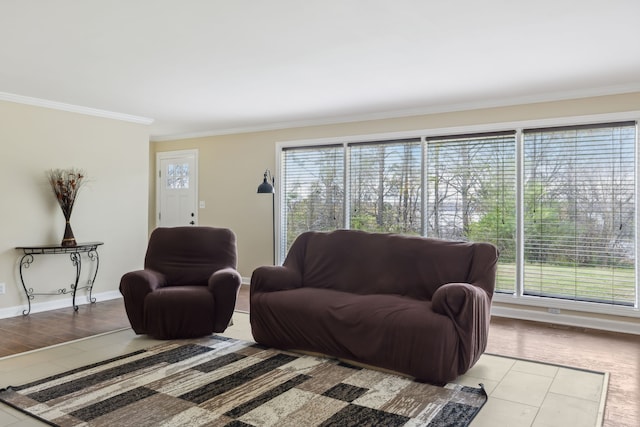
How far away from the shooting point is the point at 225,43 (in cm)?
341

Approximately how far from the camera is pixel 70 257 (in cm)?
565

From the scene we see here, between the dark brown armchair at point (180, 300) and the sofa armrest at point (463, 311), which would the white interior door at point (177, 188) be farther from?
the sofa armrest at point (463, 311)

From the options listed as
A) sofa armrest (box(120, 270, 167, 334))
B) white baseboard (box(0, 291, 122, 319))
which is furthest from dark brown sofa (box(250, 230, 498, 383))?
white baseboard (box(0, 291, 122, 319))

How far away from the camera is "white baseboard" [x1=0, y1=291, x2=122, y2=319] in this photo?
5.06 m

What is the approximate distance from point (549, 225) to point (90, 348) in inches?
174

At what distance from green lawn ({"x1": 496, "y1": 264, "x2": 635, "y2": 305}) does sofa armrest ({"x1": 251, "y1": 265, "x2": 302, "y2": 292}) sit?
246 centimetres

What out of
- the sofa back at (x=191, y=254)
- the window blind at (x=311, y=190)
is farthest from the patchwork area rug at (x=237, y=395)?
the window blind at (x=311, y=190)

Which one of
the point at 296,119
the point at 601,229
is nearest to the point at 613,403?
the point at 601,229

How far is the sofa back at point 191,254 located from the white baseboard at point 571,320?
2944 millimetres

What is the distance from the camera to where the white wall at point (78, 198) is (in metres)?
5.11

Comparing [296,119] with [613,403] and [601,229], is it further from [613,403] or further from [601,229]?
[613,403]

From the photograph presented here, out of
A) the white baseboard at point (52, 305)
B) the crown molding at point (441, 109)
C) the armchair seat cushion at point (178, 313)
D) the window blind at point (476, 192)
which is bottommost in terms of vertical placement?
the white baseboard at point (52, 305)

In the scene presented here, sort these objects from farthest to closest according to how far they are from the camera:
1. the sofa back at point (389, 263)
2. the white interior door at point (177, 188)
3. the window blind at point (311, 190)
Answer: the white interior door at point (177, 188) → the window blind at point (311, 190) → the sofa back at point (389, 263)

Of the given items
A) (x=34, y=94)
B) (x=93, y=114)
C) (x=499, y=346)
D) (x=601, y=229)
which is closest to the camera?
(x=499, y=346)
